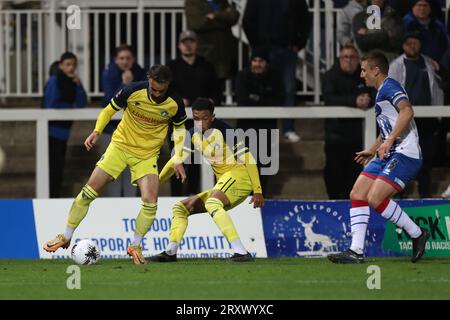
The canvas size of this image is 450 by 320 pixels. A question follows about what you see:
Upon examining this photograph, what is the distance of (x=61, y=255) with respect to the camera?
616 inches

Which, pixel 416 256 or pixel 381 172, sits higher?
pixel 381 172

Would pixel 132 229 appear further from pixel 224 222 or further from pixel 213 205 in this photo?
pixel 224 222

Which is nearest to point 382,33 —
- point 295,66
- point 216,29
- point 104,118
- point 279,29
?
point 295,66

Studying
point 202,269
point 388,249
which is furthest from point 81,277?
point 388,249

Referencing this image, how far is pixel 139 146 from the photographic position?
14203mm

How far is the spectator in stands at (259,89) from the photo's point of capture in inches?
663

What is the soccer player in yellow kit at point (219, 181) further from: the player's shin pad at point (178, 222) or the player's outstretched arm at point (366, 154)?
the player's outstretched arm at point (366, 154)

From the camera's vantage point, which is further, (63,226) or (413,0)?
(413,0)

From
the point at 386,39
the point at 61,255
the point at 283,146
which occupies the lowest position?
the point at 61,255

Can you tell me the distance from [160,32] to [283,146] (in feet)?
8.24

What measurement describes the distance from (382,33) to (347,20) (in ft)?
3.05

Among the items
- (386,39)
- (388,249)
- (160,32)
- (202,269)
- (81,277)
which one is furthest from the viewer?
(160,32)

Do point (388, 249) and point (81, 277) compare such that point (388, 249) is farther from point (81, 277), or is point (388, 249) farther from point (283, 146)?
point (81, 277)

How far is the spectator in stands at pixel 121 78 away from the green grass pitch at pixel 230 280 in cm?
313
